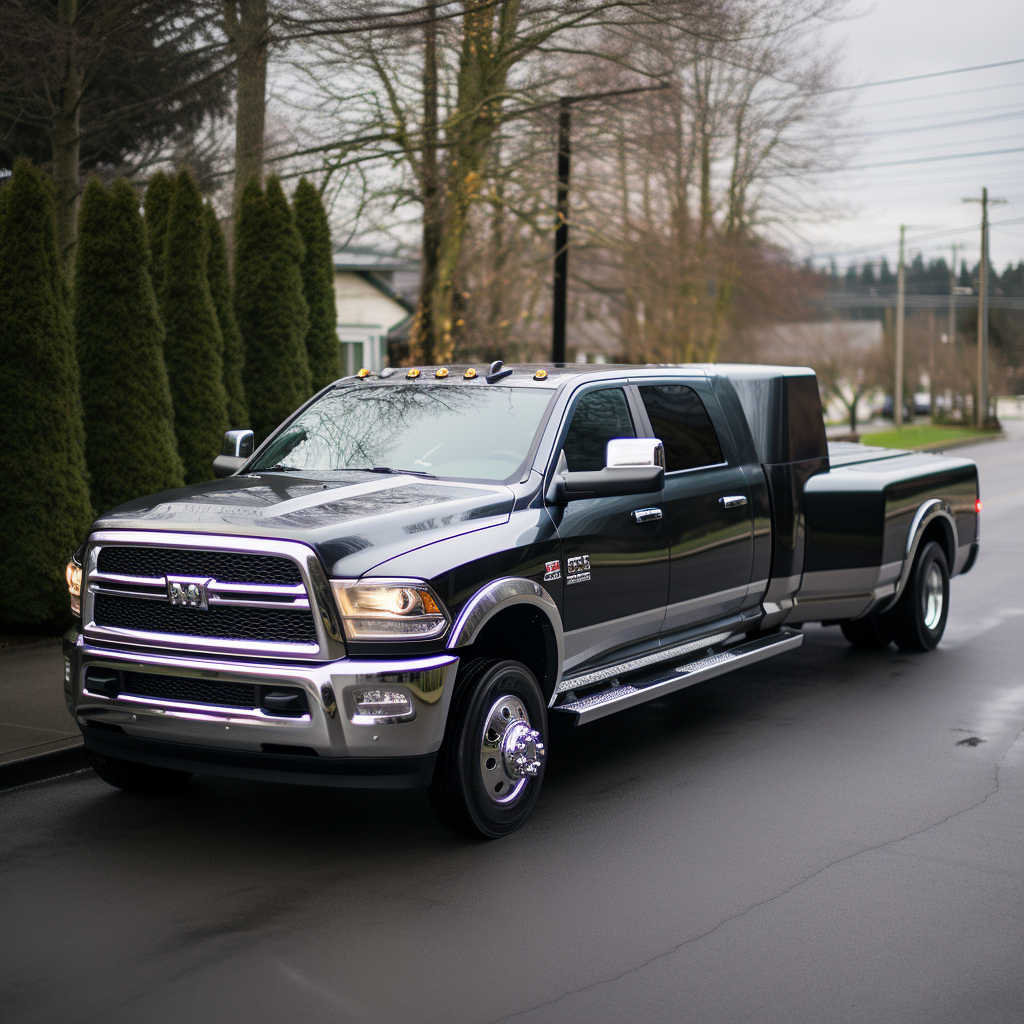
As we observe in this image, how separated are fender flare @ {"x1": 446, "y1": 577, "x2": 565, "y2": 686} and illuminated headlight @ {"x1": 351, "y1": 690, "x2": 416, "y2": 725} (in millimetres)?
313

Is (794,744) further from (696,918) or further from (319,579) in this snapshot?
(319,579)

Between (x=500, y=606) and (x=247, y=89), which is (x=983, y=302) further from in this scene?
(x=500, y=606)

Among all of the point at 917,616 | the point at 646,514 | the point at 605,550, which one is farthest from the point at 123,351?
the point at 917,616

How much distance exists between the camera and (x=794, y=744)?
7.38m

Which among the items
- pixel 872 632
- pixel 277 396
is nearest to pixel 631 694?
pixel 872 632

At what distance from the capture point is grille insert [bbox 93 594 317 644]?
5.19 meters

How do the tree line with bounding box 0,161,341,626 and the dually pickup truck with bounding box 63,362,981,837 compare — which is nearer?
the dually pickup truck with bounding box 63,362,981,837

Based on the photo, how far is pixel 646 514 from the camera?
6785 mm

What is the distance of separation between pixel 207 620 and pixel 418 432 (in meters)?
1.77

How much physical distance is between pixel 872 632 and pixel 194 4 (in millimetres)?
10638

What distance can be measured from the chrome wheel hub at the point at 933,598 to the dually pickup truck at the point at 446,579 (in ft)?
6.40

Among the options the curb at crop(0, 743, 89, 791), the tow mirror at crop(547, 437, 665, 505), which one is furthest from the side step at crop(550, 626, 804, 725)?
the curb at crop(0, 743, 89, 791)

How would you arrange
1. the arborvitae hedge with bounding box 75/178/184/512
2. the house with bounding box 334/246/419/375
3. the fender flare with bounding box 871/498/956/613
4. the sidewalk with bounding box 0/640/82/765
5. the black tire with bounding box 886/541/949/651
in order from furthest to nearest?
the house with bounding box 334/246/419/375 < the arborvitae hedge with bounding box 75/178/184/512 < the black tire with bounding box 886/541/949/651 < the fender flare with bounding box 871/498/956/613 < the sidewalk with bounding box 0/640/82/765

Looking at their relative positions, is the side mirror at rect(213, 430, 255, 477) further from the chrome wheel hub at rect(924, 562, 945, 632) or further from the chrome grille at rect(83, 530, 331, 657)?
the chrome wheel hub at rect(924, 562, 945, 632)
